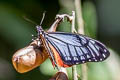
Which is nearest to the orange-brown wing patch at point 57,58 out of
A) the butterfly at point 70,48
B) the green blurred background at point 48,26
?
the butterfly at point 70,48

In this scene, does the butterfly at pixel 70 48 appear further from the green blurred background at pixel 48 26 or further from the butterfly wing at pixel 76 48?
the green blurred background at pixel 48 26

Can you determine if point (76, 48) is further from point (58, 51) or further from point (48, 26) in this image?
point (48, 26)

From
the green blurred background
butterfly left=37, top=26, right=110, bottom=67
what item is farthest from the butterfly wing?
the green blurred background

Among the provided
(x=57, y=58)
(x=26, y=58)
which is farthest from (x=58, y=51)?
(x=26, y=58)

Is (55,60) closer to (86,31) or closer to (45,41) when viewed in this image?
(45,41)

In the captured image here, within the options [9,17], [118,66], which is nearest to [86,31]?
[118,66]
